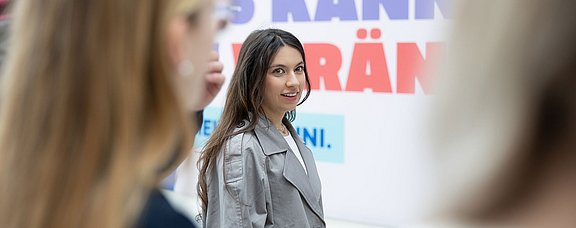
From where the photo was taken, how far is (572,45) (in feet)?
2.19

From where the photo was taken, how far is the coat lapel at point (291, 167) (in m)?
3.02

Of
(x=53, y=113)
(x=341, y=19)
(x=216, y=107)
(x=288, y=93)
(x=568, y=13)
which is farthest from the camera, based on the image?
(x=216, y=107)

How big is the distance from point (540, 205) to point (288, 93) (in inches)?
97.9

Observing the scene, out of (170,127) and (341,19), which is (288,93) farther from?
(170,127)

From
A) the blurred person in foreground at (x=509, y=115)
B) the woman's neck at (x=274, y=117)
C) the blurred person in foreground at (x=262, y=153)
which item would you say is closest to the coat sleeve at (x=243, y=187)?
the blurred person in foreground at (x=262, y=153)

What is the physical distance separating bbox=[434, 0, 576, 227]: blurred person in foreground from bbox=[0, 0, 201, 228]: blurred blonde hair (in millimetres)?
384

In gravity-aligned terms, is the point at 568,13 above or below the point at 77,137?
above

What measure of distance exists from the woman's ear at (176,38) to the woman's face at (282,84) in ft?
7.16

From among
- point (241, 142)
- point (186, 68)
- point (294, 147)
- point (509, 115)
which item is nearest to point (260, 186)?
point (241, 142)

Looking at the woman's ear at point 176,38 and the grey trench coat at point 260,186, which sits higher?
the woman's ear at point 176,38

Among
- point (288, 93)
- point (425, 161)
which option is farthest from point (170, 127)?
point (288, 93)

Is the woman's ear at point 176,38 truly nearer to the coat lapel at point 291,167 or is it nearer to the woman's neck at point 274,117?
the coat lapel at point 291,167

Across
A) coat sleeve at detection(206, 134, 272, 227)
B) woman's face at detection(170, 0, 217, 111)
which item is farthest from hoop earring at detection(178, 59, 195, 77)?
coat sleeve at detection(206, 134, 272, 227)

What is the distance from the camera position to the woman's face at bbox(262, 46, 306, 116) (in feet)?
10.4
